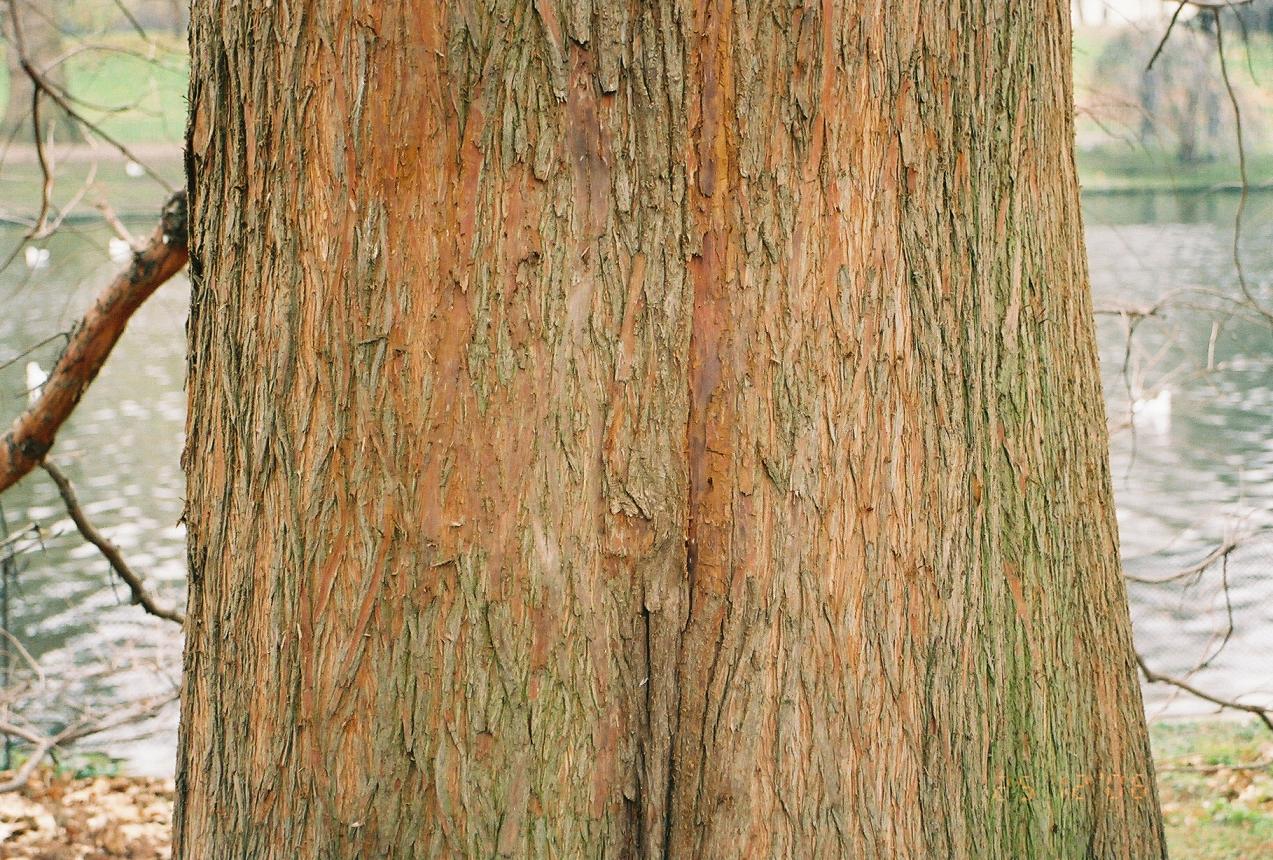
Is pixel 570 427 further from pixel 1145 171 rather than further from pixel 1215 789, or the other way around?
pixel 1145 171

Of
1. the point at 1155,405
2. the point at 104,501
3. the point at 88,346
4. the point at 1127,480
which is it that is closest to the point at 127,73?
the point at 88,346

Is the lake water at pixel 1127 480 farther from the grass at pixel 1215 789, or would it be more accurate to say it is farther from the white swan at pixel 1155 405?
the grass at pixel 1215 789

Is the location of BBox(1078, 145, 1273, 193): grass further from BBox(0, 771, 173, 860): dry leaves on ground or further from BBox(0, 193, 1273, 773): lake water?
BBox(0, 771, 173, 860): dry leaves on ground

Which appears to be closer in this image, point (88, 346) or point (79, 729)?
point (88, 346)

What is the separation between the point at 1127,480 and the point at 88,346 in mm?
4625

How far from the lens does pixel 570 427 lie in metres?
1.61

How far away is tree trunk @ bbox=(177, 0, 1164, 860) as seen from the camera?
5.24 ft

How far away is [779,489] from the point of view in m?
1.65

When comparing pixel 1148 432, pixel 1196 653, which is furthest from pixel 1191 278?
→ pixel 1196 653

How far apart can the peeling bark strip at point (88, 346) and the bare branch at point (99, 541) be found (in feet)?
0.41

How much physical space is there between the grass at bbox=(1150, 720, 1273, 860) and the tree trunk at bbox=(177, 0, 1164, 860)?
11.6 ft

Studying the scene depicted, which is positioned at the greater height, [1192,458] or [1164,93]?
[1164,93]

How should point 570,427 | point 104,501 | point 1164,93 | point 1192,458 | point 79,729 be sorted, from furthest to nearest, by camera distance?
1. point 1192,458
2. point 104,501
3. point 1164,93
4. point 79,729
5. point 570,427

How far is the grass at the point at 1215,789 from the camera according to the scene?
461 cm
